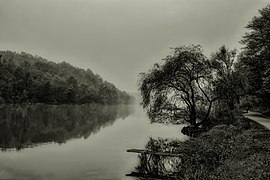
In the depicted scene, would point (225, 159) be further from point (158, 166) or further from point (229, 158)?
point (158, 166)

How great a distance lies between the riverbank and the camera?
13.2m

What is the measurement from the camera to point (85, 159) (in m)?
28.0

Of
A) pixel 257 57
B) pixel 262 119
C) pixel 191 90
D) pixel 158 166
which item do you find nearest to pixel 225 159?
pixel 158 166

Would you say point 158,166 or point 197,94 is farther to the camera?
point 197,94

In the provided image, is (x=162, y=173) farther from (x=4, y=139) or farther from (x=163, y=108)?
(x=4, y=139)

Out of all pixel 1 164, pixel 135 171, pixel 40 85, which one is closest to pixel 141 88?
pixel 135 171

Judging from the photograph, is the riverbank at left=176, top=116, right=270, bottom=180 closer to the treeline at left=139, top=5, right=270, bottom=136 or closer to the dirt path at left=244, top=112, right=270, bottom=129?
the dirt path at left=244, top=112, right=270, bottom=129

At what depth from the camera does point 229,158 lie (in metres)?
17.3

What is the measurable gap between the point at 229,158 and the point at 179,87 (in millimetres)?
18826

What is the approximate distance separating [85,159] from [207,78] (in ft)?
55.3

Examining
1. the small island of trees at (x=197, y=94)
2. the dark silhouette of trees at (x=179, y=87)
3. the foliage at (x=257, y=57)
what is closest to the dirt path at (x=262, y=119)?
the small island of trees at (x=197, y=94)

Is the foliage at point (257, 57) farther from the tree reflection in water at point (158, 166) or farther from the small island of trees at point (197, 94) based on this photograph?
the tree reflection in water at point (158, 166)

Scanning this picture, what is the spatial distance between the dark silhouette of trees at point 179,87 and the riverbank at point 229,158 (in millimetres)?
10335

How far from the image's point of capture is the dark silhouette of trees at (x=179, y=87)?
3434 cm
